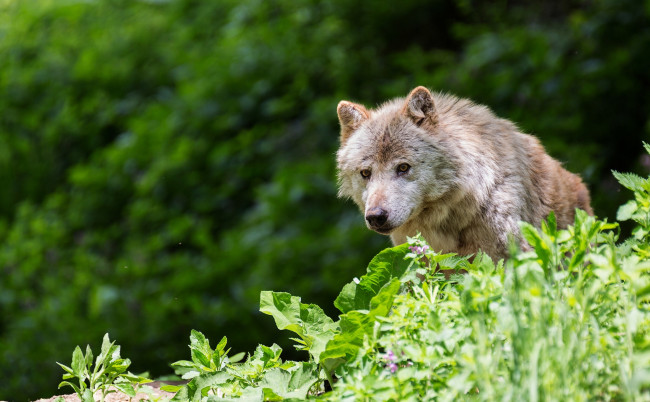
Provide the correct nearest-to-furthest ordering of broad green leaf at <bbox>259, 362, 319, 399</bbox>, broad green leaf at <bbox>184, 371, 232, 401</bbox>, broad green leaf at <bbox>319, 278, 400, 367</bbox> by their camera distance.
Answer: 1. broad green leaf at <bbox>319, 278, 400, 367</bbox>
2. broad green leaf at <bbox>259, 362, 319, 399</bbox>
3. broad green leaf at <bbox>184, 371, 232, 401</bbox>

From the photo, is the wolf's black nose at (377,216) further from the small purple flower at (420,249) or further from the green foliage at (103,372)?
the green foliage at (103,372)

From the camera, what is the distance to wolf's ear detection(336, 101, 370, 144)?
4828mm

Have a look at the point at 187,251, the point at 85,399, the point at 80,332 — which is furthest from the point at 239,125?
the point at 85,399

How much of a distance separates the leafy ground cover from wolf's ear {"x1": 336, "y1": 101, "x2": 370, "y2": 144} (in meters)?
1.48

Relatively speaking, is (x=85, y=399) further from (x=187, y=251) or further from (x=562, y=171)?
(x=187, y=251)

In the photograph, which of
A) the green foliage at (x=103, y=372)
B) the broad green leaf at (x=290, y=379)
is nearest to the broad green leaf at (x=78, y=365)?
the green foliage at (x=103, y=372)

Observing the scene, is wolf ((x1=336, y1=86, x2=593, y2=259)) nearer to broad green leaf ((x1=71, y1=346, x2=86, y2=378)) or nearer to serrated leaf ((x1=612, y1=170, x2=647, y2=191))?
serrated leaf ((x1=612, y1=170, x2=647, y2=191))

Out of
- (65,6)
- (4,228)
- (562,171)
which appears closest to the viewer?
(562,171)

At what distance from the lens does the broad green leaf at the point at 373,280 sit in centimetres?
355

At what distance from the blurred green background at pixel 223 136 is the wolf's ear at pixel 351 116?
2.90 m

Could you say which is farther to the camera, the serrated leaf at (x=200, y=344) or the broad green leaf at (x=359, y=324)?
the serrated leaf at (x=200, y=344)

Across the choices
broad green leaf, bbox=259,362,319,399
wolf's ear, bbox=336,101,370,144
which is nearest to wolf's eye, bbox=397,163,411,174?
wolf's ear, bbox=336,101,370,144

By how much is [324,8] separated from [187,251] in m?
3.37

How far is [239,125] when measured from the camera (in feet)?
31.1
